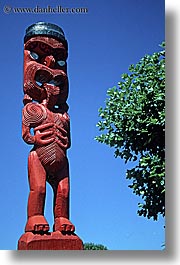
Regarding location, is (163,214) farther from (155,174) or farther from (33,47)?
(33,47)

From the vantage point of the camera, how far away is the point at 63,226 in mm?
5730

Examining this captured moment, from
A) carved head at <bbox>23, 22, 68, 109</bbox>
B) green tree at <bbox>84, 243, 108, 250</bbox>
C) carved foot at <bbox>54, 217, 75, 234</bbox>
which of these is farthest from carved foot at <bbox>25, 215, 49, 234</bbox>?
carved head at <bbox>23, 22, 68, 109</bbox>

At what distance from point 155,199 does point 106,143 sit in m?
0.70

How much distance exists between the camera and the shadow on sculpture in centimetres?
570

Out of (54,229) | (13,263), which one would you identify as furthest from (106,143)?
(13,263)

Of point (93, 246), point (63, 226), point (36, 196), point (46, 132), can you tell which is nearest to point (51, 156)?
point (46, 132)

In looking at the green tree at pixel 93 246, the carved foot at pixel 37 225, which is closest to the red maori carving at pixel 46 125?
the carved foot at pixel 37 225

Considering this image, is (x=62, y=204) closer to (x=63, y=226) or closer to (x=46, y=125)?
(x=63, y=226)

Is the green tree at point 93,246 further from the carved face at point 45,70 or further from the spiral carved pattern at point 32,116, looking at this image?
the carved face at point 45,70

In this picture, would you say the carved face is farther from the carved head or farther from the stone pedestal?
the stone pedestal

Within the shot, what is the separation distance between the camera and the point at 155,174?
20.0ft

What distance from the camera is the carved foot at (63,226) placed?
5.73m

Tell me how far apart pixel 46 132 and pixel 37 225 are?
831 millimetres

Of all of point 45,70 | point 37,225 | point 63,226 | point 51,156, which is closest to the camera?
point 37,225
